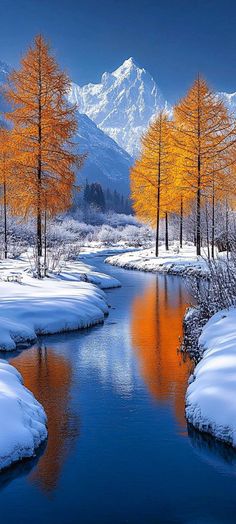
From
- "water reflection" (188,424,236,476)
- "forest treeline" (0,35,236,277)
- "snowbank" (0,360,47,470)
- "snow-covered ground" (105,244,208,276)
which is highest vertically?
"forest treeline" (0,35,236,277)

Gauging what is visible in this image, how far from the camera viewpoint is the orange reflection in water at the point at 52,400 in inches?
223

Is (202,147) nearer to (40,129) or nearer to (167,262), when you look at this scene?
(167,262)

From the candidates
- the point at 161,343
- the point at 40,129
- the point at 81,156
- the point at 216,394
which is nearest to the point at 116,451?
the point at 216,394

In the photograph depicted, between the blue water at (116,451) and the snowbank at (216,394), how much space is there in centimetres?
19

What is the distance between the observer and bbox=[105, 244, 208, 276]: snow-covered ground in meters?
24.0

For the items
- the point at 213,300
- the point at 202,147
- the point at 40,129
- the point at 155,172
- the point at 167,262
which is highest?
the point at 202,147

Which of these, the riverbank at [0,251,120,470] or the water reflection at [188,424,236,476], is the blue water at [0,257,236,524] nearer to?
the water reflection at [188,424,236,476]

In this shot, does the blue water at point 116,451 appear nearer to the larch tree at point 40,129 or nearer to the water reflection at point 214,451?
the water reflection at point 214,451

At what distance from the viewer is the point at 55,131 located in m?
19.1

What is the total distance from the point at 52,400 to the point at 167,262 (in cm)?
1983

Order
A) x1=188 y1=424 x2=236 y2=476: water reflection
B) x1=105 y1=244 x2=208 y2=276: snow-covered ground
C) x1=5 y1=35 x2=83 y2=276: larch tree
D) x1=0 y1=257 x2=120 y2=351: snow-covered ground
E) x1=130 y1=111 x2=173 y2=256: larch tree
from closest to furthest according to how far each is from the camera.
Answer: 1. x1=188 y1=424 x2=236 y2=476: water reflection
2. x1=0 y1=257 x2=120 y2=351: snow-covered ground
3. x1=5 y1=35 x2=83 y2=276: larch tree
4. x1=105 y1=244 x2=208 y2=276: snow-covered ground
5. x1=130 y1=111 x2=173 y2=256: larch tree

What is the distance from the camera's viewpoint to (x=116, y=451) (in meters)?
6.02

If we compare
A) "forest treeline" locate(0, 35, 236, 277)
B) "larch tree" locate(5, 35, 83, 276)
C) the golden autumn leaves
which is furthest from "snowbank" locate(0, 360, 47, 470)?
the golden autumn leaves

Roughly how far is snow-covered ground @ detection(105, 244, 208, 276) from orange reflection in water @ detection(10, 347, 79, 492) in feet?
41.9
